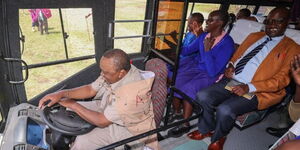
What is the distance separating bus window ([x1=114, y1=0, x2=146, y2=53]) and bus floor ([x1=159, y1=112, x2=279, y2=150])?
1.86 meters

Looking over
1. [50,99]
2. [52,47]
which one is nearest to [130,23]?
[52,47]

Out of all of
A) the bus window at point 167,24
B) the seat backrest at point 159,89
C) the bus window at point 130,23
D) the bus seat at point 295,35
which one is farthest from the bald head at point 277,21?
the bus window at point 130,23

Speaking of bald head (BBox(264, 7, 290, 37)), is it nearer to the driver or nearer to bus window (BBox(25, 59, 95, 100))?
the driver

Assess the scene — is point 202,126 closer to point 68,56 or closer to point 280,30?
point 280,30

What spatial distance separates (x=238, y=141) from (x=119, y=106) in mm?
1911

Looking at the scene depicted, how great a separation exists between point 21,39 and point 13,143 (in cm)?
132

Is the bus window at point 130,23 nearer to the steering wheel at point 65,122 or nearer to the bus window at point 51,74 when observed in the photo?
the bus window at point 51,74

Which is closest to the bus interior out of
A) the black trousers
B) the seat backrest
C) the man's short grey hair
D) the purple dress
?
the seat backrest

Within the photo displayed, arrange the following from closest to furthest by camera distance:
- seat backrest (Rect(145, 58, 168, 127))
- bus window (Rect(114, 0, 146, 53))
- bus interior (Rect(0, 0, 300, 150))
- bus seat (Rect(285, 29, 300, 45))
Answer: seat backrest (Rect(145, 58, 168, 127))
bus interior (Rect(0, 0, 300, 150))
bus seat (Rect(285, 29, 300, 45))
bus window (Rect(114, 0, 146, 53))

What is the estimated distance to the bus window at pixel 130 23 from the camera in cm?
321

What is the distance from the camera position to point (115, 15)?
3.13m

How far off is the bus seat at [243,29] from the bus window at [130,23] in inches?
59.6

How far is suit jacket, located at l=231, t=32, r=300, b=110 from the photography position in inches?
80.7

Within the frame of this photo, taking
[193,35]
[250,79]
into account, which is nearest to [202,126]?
[250,79]
